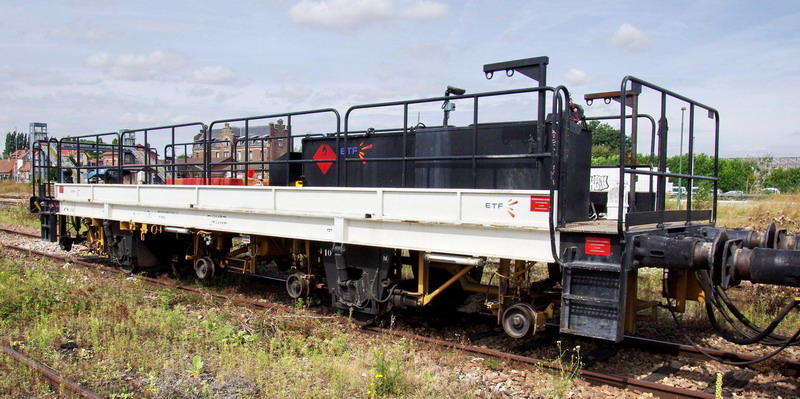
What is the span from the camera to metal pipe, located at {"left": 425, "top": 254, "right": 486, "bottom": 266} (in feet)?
20.6

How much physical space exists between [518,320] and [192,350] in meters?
3.63

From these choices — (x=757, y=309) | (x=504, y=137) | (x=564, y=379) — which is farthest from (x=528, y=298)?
(x=757, y=309)

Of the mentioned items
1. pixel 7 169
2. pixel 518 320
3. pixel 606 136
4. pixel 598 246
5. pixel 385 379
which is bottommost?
pixel 385 379

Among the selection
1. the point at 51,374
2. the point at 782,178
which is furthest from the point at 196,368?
the point at 782,178

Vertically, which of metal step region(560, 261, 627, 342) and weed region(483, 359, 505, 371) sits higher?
metal step region(560, 261, 627, 342)

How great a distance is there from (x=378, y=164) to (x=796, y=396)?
5.41 metres

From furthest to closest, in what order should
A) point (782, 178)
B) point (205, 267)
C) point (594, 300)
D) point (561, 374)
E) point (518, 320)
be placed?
point (782, 178) < point (205, 267) < point (518, 320) < point (561, 374) < point (594, 300)

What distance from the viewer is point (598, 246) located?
543 cm

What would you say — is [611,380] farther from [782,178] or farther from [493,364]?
[782,178]

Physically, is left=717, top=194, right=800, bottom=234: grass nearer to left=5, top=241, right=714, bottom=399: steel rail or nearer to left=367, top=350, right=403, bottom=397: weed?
left=5, top=241, right=714, bottom=399: steel rail

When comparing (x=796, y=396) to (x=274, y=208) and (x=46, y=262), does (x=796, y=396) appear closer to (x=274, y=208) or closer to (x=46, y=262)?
(x=274, y=208)

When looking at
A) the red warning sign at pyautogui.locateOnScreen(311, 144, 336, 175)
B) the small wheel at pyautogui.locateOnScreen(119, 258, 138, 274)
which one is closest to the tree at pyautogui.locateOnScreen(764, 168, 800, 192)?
the red warning sign at pyautogui.locateOnScreen(311, 144, 336, 175)

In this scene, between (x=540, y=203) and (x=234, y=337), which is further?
(x=234, y=337)

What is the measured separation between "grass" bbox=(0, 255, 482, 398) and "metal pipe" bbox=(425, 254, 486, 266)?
100 cm
